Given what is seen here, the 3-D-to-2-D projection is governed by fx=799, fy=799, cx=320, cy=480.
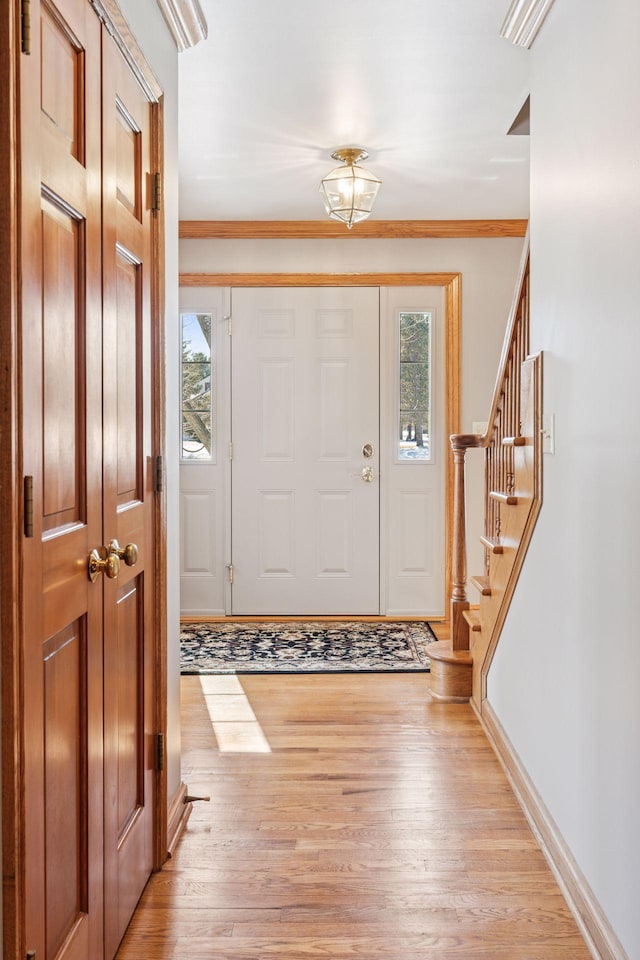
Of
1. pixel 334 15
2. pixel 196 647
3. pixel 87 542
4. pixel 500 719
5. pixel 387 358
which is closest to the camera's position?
pixel 87 542

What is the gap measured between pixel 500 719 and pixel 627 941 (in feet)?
4.66

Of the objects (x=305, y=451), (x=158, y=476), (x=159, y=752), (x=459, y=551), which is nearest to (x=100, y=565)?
(x=158, y=476)

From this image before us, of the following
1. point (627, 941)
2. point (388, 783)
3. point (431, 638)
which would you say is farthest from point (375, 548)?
point (627, 941)

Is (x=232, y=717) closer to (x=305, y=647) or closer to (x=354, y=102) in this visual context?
(x=305, y=647)

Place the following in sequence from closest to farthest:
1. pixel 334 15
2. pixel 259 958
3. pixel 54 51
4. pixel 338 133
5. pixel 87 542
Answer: pixel 54 51, pixel 87 542, pixel 259 958, pixel 334 15, pixel 338 133

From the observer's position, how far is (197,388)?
5262 mm

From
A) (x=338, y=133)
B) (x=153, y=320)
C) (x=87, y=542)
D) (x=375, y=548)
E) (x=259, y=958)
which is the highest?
(x=338, y=133)

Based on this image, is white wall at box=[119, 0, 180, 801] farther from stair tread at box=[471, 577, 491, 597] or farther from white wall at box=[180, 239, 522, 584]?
white wall at box=[180, 239, 522, 584]

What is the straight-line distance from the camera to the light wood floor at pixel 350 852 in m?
1.89

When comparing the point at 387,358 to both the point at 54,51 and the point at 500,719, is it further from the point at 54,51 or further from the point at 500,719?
the point at 54,51

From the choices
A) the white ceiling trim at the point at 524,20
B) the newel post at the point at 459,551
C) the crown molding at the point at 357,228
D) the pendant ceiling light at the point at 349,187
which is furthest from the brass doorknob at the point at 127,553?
the crown molding at the point at 357,228

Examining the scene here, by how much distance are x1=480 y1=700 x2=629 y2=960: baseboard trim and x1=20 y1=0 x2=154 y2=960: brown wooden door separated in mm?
1088

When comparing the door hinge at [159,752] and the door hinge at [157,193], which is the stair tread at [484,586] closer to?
the door hinge at [159,752]

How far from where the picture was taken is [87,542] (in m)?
1.60
